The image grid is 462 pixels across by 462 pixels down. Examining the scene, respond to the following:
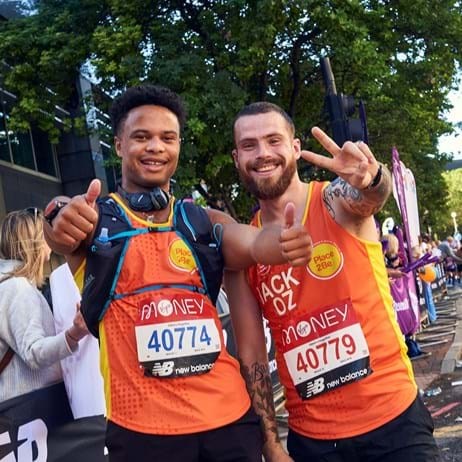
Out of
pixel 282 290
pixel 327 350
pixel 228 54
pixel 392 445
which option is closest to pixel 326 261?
pixel 282 290

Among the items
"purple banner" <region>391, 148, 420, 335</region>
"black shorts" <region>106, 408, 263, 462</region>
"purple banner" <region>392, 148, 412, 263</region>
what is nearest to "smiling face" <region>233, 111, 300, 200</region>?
"black shorts" <region>106, 408, 263, 462</region>

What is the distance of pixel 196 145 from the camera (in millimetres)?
14648

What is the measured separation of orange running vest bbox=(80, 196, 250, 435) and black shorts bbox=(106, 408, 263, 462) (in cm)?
2

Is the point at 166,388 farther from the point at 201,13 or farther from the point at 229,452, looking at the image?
the point at 201,13

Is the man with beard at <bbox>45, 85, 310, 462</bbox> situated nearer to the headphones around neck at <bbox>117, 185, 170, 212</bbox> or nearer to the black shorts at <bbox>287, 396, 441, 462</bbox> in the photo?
the headphones around neck at <bbox>117, 185, 170, 212</bbox>

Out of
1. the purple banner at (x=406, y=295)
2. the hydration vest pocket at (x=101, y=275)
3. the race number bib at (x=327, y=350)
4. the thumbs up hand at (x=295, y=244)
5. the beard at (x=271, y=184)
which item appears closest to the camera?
the thumbs up hand at (x=295, y=244)

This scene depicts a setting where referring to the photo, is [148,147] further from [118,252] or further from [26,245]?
[26,245]

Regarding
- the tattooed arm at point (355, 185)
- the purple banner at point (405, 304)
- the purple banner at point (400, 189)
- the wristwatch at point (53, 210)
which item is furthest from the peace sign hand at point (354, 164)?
the purple banner at point (405, 304)

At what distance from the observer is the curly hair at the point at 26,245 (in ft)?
13.0

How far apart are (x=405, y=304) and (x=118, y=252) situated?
26.8ft

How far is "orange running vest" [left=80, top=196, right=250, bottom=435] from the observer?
2338 mm

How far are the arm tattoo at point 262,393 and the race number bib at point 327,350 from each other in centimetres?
16

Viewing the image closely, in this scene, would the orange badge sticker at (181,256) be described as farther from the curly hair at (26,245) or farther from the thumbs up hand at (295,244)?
the curly hair at (26,245)

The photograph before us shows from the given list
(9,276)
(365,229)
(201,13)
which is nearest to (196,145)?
(201,13)
